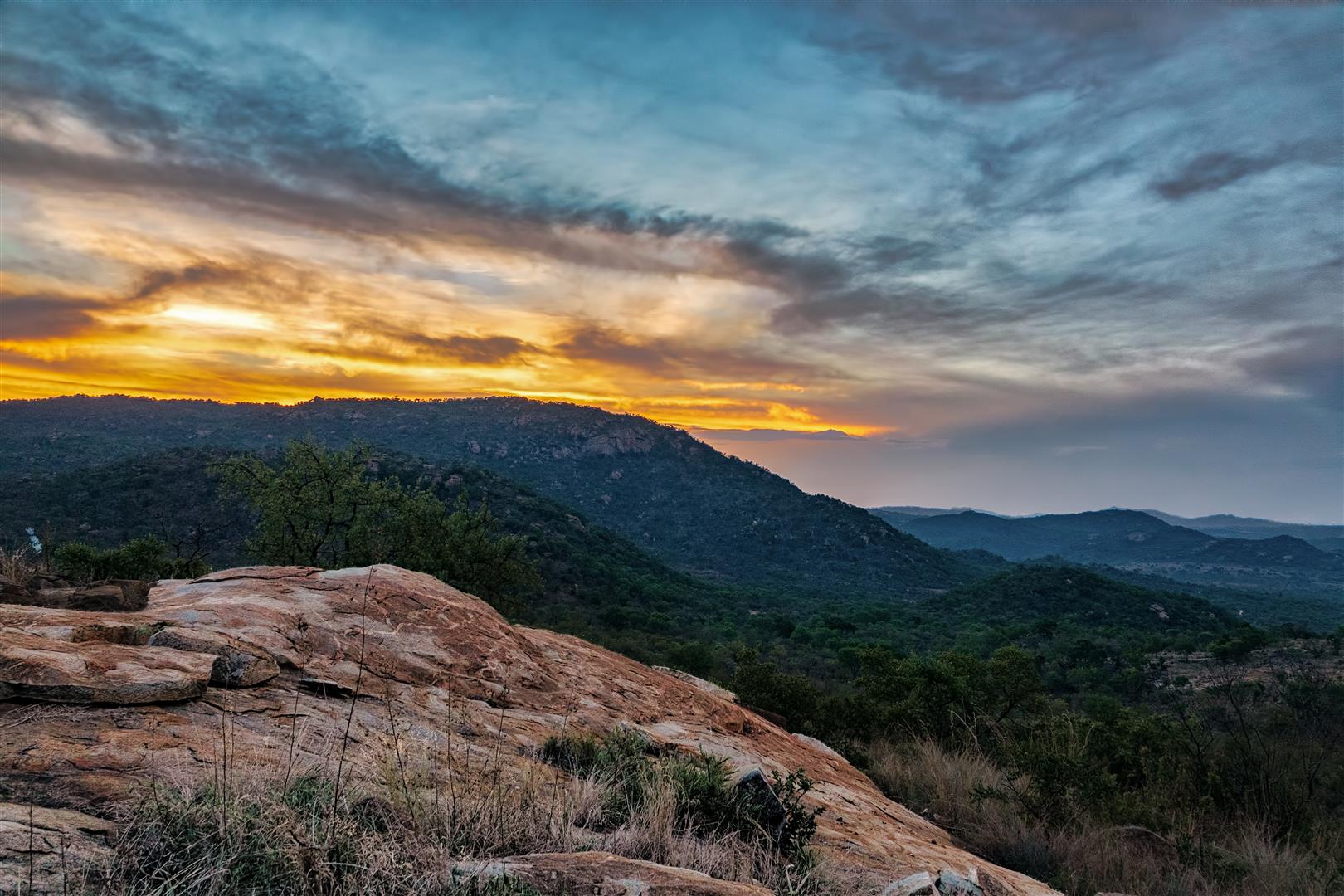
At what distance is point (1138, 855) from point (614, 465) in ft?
Answer: 488

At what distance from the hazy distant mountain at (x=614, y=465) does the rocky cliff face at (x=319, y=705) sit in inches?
3816

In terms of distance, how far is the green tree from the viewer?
2739cm

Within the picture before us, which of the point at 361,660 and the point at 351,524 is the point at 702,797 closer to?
the point at 361,660

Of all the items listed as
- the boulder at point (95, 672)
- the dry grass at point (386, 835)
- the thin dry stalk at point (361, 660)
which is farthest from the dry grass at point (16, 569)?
the dry grass at point (386, 835)

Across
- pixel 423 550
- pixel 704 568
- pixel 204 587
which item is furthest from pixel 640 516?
pixel 204 587

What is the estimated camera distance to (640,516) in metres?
138

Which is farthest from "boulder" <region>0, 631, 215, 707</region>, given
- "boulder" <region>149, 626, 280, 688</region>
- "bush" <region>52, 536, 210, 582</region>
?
"bush" <region>52, 536, 210, 582</region>

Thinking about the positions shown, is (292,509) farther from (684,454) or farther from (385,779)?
(684,454)

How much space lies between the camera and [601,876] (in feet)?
11.9

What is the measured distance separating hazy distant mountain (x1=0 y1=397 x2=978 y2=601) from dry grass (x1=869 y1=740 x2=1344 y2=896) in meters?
95.0

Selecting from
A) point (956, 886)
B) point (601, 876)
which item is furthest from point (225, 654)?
point (956, 886)

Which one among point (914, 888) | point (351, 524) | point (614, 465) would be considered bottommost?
point (351, 524)

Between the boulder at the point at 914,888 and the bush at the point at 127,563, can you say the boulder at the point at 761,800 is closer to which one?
the boulder at the point at 914,888

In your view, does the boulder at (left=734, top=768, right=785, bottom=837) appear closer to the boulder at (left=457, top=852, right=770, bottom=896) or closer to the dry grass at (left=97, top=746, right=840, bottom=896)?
the dry grass at (left=97, top=746, right=840, bottom=896)
